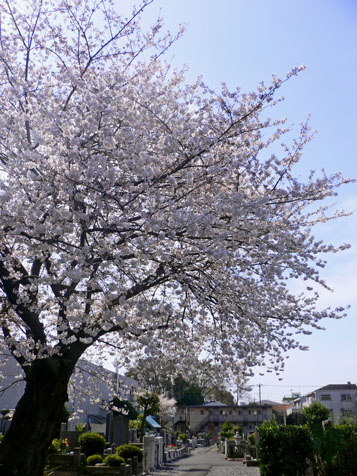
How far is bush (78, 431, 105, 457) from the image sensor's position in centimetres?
1738

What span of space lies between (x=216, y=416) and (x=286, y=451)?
5879 centimetres

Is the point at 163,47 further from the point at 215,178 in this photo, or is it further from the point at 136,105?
the point at 215,178

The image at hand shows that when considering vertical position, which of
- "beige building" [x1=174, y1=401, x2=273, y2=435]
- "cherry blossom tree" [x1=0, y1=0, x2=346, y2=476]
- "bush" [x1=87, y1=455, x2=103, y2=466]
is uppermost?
"cherry blossom tree" [x1=0, y1=0, x2=346, y2=476]

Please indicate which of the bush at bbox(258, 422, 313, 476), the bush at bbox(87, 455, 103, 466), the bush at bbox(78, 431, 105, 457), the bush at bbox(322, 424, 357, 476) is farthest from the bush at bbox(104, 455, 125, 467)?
the bush at bbox(322, 424, 357, 476)

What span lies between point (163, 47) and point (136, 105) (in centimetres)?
163

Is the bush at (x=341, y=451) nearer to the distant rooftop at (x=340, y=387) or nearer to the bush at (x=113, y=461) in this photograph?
the bush at (x=113, y=461)

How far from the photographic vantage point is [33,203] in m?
7.79

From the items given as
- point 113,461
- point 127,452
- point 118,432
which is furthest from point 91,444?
point 113,461

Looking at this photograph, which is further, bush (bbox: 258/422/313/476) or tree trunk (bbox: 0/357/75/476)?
bush (bbox: 258/422/313/476)

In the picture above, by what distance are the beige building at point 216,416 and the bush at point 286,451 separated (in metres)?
54.4

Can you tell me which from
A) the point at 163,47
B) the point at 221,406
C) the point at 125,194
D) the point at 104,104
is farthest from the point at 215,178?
the point at 221,406

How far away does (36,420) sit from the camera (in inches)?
314

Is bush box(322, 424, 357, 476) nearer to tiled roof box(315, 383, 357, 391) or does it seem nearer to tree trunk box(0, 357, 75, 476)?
tree trunk box(0, 357, 75, 476)

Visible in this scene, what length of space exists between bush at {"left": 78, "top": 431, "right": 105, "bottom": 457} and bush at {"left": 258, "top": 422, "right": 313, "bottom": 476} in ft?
30.3
